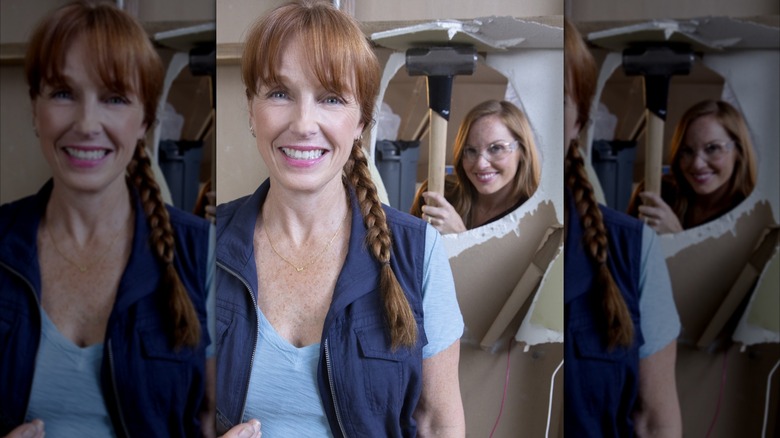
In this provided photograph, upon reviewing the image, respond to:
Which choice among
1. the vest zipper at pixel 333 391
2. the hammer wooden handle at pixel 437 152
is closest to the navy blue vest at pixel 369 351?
the vest zipper at pixel 333 391

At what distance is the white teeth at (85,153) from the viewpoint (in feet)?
6.31

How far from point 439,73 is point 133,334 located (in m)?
1.01

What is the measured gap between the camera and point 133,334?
1.97 m

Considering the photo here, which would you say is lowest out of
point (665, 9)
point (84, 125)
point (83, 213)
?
point (83, 213)

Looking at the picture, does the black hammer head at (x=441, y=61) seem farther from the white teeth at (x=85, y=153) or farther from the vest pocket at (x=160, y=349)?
the vest pocket at (x=160, y=349)

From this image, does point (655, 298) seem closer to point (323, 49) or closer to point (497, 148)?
point (497, 148)

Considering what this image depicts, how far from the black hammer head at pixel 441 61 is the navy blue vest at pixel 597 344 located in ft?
1.38

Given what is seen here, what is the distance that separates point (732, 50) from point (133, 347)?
1.62m

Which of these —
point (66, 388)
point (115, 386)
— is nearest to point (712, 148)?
point (115, 386)

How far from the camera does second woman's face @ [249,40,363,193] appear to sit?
1.96m

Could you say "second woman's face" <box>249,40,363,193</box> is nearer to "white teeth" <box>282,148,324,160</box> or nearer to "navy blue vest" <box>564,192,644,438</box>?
"white teeth" <box>282,148,324,160</box>

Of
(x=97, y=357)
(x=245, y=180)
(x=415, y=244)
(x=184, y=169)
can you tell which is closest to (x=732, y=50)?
(x=415, y=244)

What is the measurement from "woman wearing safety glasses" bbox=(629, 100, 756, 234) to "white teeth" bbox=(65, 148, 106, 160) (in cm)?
132

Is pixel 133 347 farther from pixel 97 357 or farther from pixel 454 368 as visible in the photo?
pixel 454 368
